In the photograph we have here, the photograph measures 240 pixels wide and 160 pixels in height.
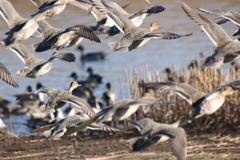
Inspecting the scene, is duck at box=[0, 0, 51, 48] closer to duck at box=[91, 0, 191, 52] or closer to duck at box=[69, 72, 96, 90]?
duck at box=[91, 0, 191, 52]

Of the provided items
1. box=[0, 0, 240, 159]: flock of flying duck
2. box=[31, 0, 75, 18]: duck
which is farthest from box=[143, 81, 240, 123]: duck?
box=[31, 0, 75, 18]: duck

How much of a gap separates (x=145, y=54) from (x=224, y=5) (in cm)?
569

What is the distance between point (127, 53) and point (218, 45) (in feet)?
37.7

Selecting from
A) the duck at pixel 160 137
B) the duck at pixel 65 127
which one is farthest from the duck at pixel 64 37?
the duck at pixel 160 137

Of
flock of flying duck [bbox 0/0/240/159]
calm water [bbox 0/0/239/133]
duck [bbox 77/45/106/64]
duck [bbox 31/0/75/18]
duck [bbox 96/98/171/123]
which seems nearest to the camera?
duck [bbox 96/98/171/123]

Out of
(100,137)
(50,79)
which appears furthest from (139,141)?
(50,79)

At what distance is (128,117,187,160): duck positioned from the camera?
5367 millimetres

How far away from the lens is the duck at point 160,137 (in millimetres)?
5367

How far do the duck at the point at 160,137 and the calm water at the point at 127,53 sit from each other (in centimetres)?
810

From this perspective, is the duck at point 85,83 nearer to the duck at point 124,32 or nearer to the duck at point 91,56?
the duck at point 91,56

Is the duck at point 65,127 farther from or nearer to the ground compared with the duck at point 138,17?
nearer to the ground

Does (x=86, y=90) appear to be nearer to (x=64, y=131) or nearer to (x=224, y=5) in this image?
(x=64, y=131)

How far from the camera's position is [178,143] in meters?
5.37

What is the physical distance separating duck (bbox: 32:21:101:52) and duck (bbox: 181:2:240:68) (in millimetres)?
1547
